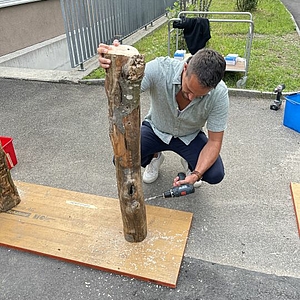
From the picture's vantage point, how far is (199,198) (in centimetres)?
282

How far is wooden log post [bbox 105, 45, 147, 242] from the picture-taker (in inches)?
69.3

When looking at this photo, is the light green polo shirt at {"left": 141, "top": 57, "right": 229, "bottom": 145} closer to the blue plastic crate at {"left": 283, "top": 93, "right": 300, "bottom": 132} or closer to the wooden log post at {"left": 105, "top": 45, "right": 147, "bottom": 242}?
the wooden log post at {"left": 105, "top": 45, "right": 147, "bottom": 242}

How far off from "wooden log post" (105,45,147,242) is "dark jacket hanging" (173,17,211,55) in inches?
133

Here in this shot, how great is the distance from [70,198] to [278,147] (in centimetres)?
225

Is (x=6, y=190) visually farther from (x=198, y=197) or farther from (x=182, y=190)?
(x=198, y=197)

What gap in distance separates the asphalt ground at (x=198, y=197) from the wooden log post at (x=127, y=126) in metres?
0.44

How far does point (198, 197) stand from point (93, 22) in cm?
419

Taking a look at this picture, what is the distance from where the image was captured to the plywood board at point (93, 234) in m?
2.18

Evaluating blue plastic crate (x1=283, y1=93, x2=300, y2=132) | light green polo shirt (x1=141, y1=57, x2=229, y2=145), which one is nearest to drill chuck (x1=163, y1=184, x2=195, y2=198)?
light green polo shirt (x1=141, y1=57, x2=229, y2=145)

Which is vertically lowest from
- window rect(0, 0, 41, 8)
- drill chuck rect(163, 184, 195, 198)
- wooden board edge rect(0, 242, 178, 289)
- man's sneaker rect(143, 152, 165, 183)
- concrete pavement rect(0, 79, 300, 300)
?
concrete pavement rect(0, 79, 300, 300)

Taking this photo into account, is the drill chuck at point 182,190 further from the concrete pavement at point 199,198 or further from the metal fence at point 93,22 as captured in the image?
the metal fence at point 93,22

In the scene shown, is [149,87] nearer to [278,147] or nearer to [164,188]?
[164,188]

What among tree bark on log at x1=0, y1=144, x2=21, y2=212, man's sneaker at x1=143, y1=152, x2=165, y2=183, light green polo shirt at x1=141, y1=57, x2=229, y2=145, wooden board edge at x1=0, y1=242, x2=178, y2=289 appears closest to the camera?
wooden board edge at x1=0, y1=242, x2=178, y2=289

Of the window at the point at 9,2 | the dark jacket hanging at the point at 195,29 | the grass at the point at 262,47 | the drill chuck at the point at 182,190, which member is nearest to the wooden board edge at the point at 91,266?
the drill chuck at the point at 182,190
